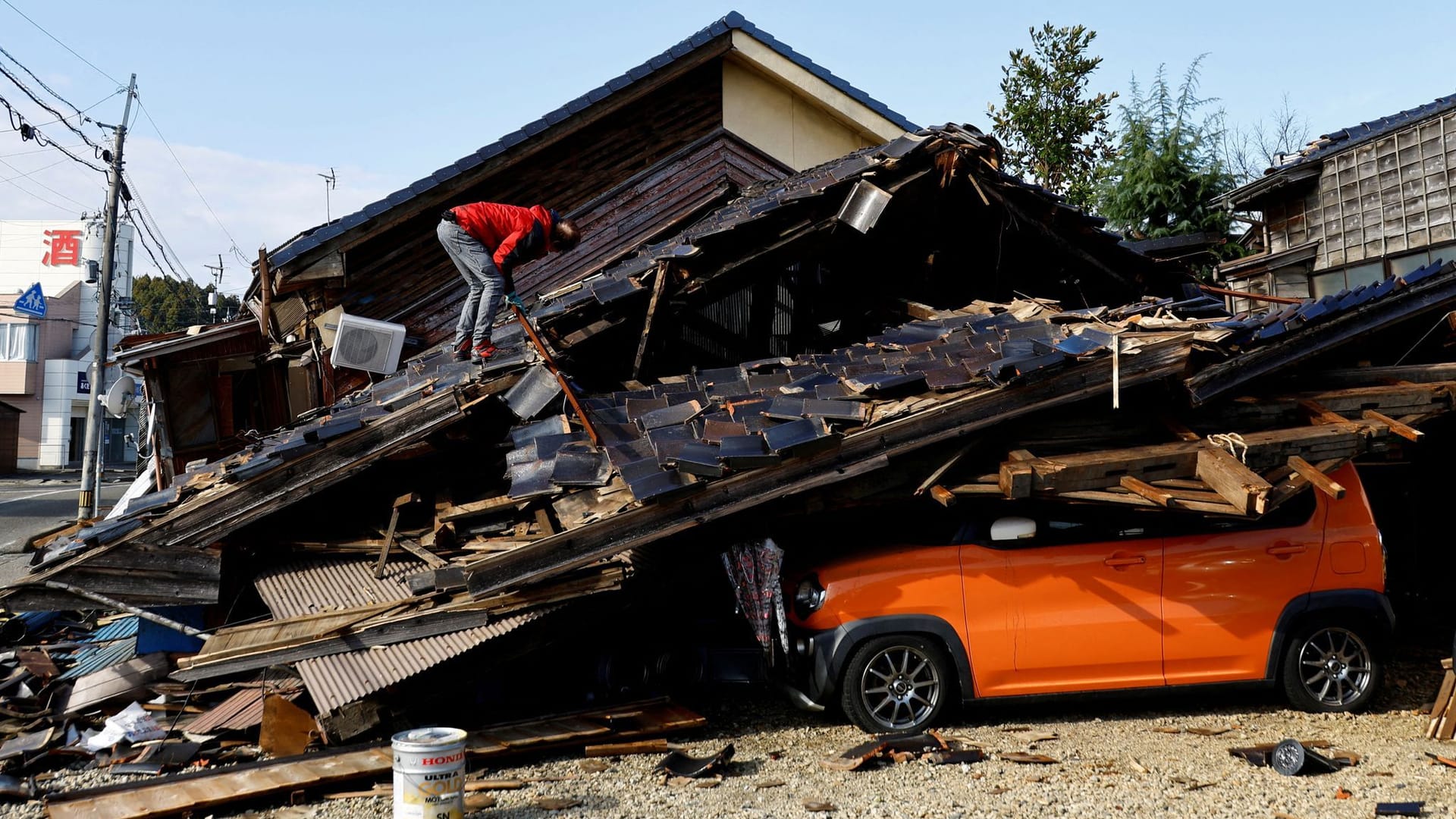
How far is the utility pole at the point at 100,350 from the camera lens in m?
23.7

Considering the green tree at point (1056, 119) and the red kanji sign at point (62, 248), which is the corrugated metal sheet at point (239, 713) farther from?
the red kanji sign at point (62, 248)

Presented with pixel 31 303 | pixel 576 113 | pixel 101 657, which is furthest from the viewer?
pixel 31 303

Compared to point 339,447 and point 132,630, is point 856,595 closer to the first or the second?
point 339,447

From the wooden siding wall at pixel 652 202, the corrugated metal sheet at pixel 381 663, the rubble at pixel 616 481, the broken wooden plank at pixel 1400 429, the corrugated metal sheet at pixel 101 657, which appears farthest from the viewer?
the wooden siding wall at pixel 652 202

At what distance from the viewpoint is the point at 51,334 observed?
4841cm

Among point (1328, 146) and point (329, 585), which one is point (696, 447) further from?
point (1328, 146)

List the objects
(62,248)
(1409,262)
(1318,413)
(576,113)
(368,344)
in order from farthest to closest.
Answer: (62,248) < (1409,262) < (576,113) < (368,344) < (1318,413)

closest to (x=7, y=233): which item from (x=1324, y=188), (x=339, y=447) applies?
(x=339, y=447)

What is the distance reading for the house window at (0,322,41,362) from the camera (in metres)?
47.3

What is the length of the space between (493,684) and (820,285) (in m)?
5.95

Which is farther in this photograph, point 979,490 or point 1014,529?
point 1014,529


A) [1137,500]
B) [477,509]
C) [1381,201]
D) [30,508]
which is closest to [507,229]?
[477,509]

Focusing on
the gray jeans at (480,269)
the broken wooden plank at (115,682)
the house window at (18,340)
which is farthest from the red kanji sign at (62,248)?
the broken wooden plank at (115,682)

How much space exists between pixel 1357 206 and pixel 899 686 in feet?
46.2
